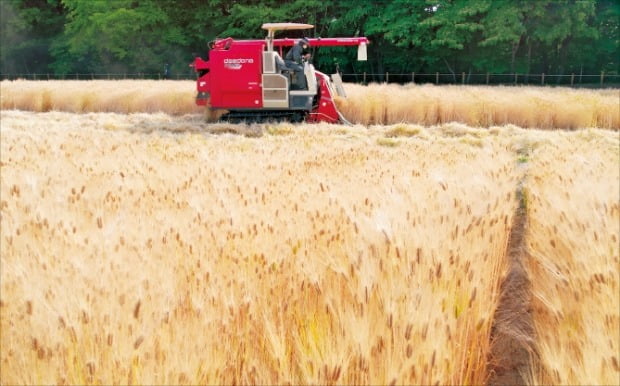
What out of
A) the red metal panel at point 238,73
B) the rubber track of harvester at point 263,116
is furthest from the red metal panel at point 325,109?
the red metal panel at point 238,73

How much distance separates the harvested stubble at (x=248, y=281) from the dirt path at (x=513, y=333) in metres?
0.17

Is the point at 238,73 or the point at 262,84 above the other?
the point at 238,73

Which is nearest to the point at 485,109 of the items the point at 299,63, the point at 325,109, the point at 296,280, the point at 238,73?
the point at 325,109

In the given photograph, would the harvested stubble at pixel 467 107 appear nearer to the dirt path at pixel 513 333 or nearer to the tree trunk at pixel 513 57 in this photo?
the tree trunk at pixel 513 57

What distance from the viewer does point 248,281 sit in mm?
2168

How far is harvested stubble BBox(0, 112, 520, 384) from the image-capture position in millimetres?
1635

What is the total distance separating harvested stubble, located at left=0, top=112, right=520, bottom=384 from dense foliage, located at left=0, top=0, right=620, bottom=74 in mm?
25128

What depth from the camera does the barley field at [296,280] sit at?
1.64 metres

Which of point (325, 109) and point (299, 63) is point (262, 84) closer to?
point (299, 63)

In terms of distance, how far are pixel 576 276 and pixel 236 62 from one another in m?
12.2

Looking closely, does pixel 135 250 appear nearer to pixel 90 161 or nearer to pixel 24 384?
pixel 24 384

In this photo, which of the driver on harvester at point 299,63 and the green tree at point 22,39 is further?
the green tree at point 22,39

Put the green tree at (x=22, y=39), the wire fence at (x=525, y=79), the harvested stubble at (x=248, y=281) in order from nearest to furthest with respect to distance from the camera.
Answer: the harvested stubble at (x=248, y=281) → the wire fence at (x=525, y=79) → the green tree at (x=22, y=39)

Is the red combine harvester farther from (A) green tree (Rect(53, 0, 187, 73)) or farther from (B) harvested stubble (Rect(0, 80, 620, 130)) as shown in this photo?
(A) green tree (Rect(53, 0, 187, 73))
